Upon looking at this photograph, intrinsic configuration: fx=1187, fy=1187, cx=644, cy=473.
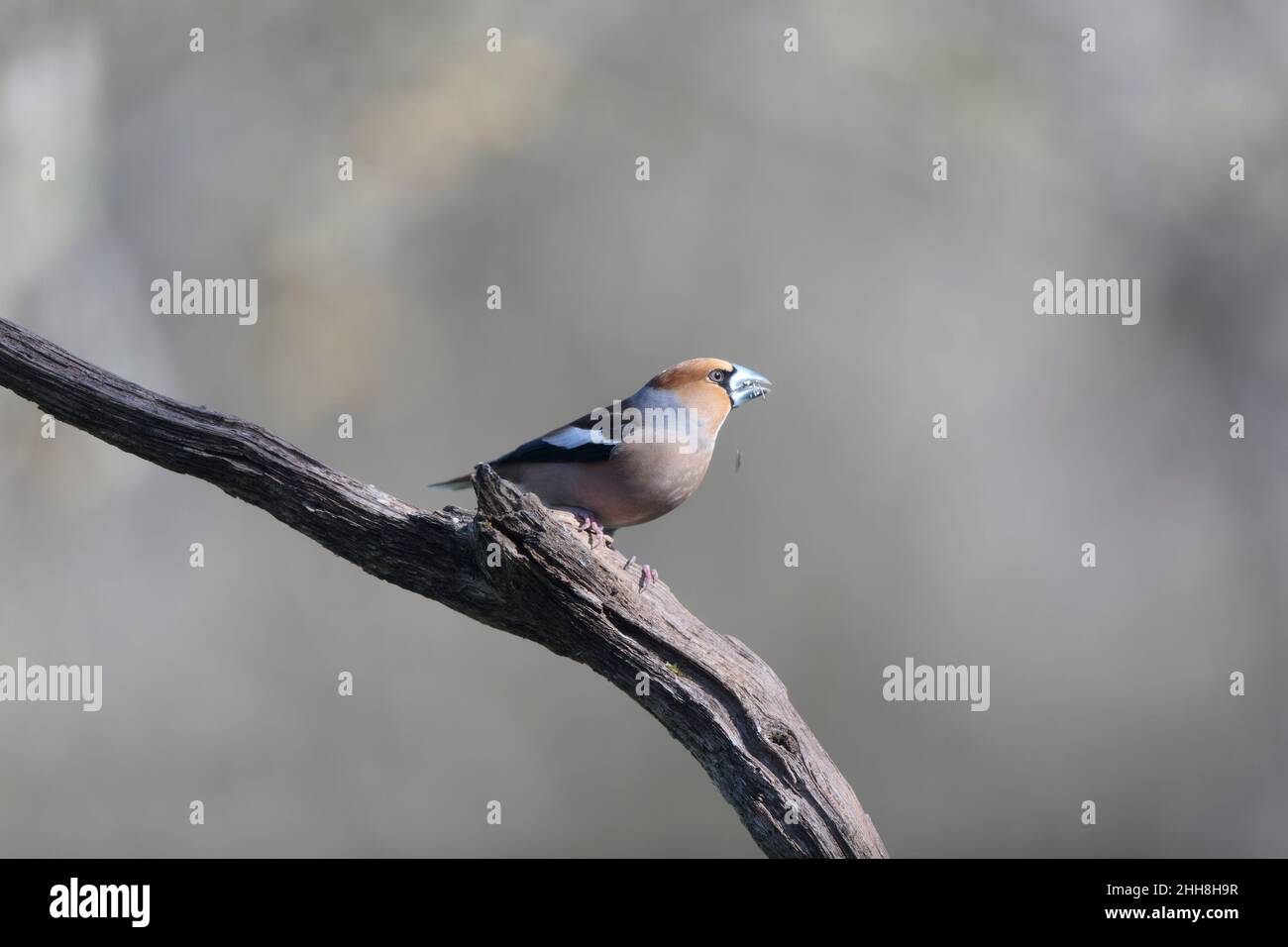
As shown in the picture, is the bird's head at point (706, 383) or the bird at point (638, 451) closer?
the bird at point (638, 451)

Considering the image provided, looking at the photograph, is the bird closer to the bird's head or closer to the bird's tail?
the bird's head

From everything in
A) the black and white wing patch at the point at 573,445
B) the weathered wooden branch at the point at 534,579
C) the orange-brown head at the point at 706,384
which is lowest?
the weathered wooden branch at the point at 534,579

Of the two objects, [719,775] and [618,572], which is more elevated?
[618,572]

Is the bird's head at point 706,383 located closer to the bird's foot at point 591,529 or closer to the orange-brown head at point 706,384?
the orange-brown head at point 706,384

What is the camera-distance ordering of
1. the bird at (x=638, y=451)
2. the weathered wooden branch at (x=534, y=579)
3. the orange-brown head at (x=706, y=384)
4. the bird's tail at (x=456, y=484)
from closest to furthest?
the weathered wooden branch at (x=534, y=579)
the bird at (x=638, y=451)
the orange-brown head at (x=706, y=384)
the bird's tail at (x=456, y=484)

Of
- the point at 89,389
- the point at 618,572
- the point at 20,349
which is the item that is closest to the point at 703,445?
the point at 618,572

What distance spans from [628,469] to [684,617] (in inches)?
22.7

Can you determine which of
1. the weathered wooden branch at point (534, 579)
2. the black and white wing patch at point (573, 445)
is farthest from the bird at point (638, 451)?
the weathered wooden branch at point (534, 579)

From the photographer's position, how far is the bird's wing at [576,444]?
443cm

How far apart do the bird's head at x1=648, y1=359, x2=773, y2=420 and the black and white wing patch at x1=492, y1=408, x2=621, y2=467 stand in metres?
0.28

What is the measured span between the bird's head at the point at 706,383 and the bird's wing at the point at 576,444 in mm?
200

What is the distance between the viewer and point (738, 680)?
417 cm

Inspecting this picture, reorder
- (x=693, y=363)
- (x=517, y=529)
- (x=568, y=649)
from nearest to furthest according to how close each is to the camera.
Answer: (x=517, y=529) < (x=568, y=649) < (x=693, y=363)

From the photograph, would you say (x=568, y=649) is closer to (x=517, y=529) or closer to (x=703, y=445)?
(x=517, y=529)
